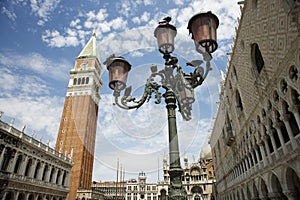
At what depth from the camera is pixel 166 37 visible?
4.07 metres

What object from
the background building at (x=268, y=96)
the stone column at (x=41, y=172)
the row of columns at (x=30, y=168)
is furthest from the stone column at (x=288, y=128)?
the stone column at (x=41, y=172)

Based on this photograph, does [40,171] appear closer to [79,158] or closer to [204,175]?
[79,158]

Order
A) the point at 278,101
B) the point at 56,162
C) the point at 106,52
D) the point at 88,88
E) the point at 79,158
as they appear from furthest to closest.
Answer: the point at 88,88
the point at 79,158
the point at 56,162
the point at 278,101
the point at 106,52

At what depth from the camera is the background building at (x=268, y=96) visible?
804 cm

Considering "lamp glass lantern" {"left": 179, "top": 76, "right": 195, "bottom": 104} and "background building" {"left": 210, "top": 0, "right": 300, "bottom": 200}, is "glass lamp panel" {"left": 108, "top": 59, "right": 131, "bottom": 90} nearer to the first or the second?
"lamp glass lantern" {"left": 179, "top": 76, "right": 195, "bottom": 104}

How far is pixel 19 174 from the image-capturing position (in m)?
19.7

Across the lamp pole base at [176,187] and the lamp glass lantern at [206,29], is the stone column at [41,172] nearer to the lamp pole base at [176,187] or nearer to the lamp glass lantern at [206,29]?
the lamp pole base at [176,187]

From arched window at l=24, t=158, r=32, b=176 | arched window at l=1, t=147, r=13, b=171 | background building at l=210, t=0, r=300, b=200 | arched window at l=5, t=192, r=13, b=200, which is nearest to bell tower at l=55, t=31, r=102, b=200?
arched window at l=24, t=158, r=32, b=176

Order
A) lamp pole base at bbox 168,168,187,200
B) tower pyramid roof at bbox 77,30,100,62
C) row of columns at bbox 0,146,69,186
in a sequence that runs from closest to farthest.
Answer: lamp pole base at bbox 168,168,187,200 < row of columns at bbox 0,146,69,186 < tower pyramid roof at bbox 77,30,100,62

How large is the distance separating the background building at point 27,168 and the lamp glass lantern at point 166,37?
18.5m

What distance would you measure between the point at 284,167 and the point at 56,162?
2652 centimetres

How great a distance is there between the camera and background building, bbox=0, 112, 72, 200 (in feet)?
58.6

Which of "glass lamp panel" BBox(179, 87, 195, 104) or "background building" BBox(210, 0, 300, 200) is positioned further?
"background building" BBox(210, 0, 300, 200)

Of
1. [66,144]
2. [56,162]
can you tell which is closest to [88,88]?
[66,144]
